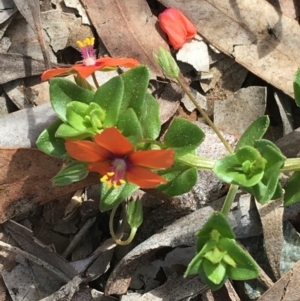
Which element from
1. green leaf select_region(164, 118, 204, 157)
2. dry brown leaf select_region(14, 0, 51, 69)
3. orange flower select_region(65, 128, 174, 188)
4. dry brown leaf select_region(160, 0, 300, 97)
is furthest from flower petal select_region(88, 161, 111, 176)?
dry brown leaf select_region(160, 0, 300, 97)

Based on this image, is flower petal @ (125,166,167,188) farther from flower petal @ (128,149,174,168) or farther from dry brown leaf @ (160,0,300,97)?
dry brown leaf @ (160,0,300,97)

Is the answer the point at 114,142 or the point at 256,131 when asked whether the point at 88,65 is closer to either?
the point at 114,142

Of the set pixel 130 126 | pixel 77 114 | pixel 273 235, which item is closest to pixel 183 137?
pixel 130 126

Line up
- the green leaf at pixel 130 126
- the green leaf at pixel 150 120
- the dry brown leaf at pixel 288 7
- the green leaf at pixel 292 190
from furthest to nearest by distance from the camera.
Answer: the dry brown leaf at pixel 288 7 → the green leaf at pixel 292 190 → the green leaf at pixel 150 120 → the green leaf at pixel 130 126

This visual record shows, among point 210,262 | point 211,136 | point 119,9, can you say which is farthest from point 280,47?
point 210,262

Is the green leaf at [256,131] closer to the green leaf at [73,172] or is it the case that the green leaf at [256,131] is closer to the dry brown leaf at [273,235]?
the dry brown leaf at [273,235]

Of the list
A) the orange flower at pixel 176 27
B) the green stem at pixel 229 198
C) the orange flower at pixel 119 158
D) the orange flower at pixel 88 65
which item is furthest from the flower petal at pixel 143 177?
the orange flower at pixel 176 27

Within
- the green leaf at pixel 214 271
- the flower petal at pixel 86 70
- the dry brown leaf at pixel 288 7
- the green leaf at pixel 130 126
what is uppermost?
the flower petal at pixel 86 70
